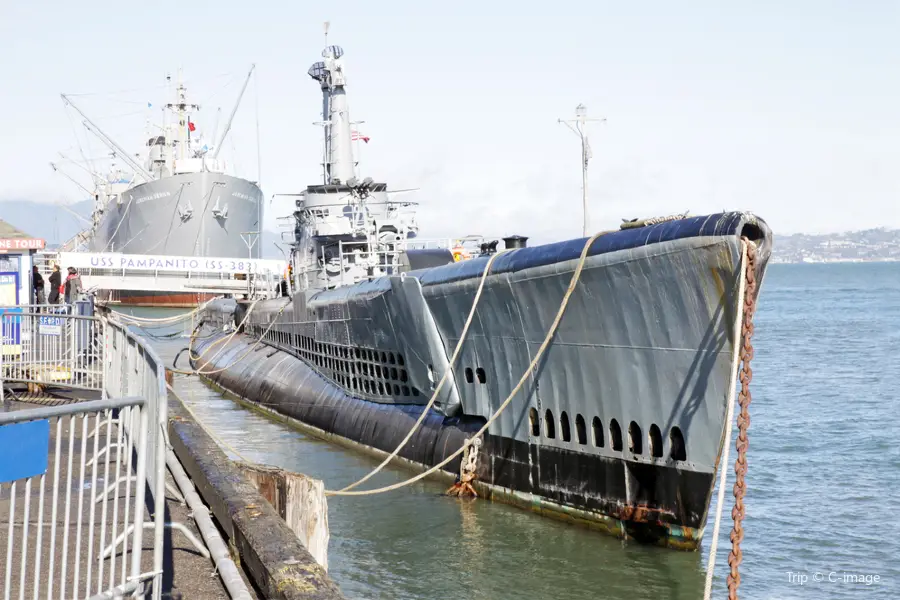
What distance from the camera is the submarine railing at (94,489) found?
15.3 feet

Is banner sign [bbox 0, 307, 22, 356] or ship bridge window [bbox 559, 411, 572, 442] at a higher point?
→ banner sign [bbox 0, 307, 22, 356]

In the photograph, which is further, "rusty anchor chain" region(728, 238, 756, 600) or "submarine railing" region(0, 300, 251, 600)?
"rusty anchor chain" region(728, 238, 756, 600)

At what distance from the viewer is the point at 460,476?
15328mm

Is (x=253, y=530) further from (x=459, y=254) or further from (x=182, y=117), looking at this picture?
(x=182, y=117)

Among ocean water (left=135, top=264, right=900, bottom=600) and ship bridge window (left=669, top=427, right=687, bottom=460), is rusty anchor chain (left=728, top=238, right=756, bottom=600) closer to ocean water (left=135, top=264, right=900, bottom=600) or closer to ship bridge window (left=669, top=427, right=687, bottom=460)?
ship bridge window (left=669, top=427, right=687, bottom=460)

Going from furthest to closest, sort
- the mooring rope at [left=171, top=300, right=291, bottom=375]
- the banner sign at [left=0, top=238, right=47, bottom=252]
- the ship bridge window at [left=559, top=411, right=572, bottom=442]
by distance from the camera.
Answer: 1. the mooring rope at [left=171, top=300, right=291, bottom=375]
2. the banner sign at [left=0, top=238, right=47, bottom=252]
3. the ship bridge window at [left=559, top=411, right=572, bottom=442]

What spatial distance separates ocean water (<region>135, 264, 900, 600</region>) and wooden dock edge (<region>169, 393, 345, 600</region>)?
2.63 meters

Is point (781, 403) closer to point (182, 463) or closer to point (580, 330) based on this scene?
point (580, 330)

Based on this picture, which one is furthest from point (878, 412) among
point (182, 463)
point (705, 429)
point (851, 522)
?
point (182, 463)

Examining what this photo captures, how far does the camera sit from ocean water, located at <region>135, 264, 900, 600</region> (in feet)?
37.0

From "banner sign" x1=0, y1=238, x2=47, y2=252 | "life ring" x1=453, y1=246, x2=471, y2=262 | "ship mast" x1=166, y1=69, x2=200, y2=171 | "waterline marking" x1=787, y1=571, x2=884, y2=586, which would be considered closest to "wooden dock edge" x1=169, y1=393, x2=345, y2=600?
"waterline marking" x1=787, y1=571, x2=884, y2=586

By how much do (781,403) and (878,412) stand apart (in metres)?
2.97

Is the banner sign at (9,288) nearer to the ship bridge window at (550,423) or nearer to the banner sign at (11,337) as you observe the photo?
the banner sign at (11,337)

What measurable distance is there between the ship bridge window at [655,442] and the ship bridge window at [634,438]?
0.68 feet
